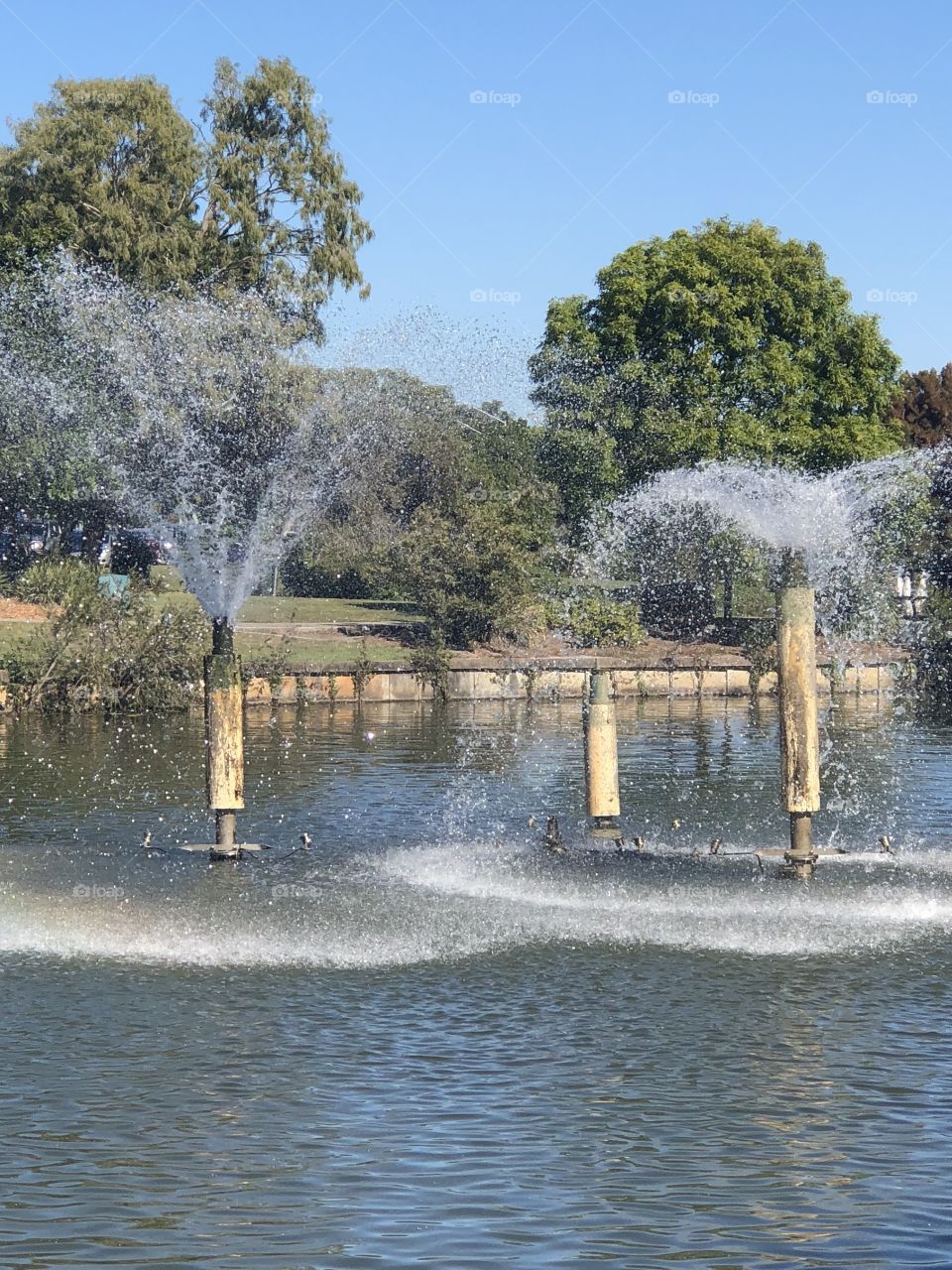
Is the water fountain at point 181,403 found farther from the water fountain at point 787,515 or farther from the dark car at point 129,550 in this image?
the water fountain at point 787,515

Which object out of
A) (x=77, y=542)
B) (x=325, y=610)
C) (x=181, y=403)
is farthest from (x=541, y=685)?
(x=77, y=542)

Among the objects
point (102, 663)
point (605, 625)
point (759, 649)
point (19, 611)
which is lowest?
point (102, 663)

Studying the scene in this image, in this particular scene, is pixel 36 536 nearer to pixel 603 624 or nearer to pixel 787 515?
pixel 603 624

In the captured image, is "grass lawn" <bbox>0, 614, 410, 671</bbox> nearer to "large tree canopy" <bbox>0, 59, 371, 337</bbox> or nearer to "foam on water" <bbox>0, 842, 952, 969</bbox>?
"large tree canopy" <bbox>0, 59, 371, 337</bbox>

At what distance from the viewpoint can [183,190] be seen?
203 ft

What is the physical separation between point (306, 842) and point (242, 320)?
41546mm

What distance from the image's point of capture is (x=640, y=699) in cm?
5016

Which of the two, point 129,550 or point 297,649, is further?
point 129,550

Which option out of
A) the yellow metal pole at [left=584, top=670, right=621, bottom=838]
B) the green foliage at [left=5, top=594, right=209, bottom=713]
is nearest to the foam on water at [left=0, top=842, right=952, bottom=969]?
the yellow metal pole at [left=584, top=670, right=621, bottom=838]

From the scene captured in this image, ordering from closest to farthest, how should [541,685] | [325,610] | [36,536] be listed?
[541,685] < [36,536] < [325,610]

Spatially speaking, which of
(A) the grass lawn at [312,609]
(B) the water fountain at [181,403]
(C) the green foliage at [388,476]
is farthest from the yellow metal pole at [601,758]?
(C) the green foliage at [388,476]

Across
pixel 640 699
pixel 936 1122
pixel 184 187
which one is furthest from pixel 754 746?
pixel 184 187

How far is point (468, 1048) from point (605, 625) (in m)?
42.7

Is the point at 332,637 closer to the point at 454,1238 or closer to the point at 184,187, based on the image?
the point at 184,187
